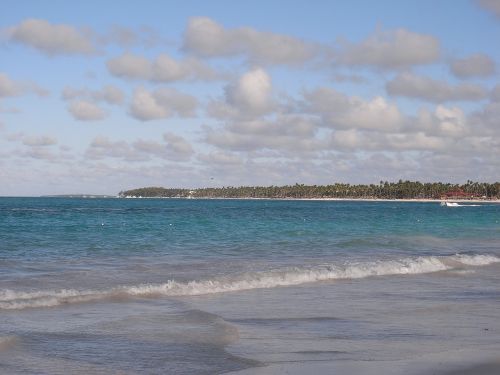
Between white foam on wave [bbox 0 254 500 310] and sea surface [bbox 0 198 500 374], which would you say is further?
white foam on wave [bbox 0 254 500 310]

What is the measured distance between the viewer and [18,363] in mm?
9727

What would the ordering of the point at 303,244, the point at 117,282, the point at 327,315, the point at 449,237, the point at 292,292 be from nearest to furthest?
the point at 327,315
the point at 292,292
the point at 117,282
the point at 303,244
the point at 449,237

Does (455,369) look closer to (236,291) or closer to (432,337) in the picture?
(432,337)

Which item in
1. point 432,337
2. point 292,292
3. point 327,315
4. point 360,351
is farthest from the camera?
point 292,292

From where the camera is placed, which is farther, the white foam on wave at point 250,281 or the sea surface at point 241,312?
the white foam on wave at point 250,281

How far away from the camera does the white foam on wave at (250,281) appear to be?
15688 mm

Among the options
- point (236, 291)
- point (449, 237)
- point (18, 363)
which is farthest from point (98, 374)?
point (449, 237)

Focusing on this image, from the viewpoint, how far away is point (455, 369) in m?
9.41

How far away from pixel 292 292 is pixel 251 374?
Result: 856 centimetres

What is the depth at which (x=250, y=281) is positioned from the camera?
19.4 meters

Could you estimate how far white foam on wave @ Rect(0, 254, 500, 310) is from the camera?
1569 centimetres

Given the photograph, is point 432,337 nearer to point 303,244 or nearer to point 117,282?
point 117,282

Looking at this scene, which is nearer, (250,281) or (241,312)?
(241,312)

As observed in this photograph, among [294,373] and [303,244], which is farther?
[303,244]
